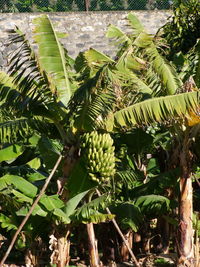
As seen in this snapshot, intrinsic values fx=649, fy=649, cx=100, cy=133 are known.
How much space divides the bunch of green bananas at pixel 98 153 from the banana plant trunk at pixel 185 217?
120cm

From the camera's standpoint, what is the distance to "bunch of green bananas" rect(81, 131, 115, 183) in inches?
316

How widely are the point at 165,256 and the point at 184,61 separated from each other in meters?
3.18

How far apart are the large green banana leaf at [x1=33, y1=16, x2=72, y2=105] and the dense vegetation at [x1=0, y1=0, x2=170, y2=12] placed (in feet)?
24.4

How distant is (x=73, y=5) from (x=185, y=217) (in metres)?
9.35

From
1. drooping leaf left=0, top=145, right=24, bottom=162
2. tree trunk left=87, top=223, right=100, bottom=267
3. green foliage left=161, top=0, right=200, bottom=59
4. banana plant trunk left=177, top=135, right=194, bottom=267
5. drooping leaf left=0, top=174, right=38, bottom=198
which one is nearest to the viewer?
drooping leaf left=0, top=174, right=38, bottom=198

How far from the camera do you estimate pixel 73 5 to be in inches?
664

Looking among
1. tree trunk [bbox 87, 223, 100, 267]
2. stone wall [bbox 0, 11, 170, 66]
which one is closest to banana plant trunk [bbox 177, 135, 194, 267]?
tree trunk [bbox 87, 223, 100, 267]

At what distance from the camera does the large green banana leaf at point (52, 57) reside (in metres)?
8.65

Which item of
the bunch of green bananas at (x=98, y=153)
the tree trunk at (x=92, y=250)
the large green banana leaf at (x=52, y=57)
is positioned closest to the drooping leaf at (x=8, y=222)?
the tree trunk at (x=92, y=250)

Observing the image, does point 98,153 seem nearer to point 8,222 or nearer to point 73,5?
point 8,222

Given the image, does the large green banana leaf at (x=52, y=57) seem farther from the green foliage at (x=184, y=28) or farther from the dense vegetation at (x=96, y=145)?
the green foliage at (x=184, y=28)

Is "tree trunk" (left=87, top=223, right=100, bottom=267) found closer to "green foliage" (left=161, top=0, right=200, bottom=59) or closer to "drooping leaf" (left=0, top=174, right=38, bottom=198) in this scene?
"drooping leaf" (left=0, top=174, right=38, bottom=198)

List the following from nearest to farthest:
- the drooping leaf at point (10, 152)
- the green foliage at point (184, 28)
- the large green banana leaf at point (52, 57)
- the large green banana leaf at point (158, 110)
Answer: the large green banana leaf at point (158, 110) < the large green banana leaf at point (52, 57) < the drooping leaf at point (10, 152) < the green foliage at point (184, 28)

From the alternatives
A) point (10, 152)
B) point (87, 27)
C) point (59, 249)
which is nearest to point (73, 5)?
point (87, 27)
